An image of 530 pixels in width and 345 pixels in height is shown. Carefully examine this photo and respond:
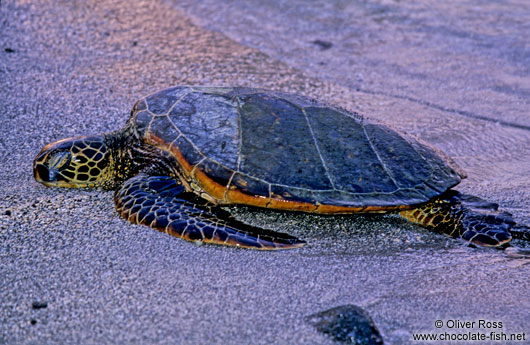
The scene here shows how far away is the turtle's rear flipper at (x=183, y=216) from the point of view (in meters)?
2.62

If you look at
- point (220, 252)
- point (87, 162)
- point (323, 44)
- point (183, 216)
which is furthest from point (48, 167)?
point (323, 44)

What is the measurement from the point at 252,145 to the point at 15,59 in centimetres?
310

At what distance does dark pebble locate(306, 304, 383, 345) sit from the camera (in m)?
2.05

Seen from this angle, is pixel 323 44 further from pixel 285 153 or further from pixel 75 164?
pixel 75 164

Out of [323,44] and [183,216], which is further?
[323,44]

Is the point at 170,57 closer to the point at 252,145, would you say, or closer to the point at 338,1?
the point at 252,145

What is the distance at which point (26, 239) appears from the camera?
2.61 metres

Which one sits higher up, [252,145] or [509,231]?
[252,145]

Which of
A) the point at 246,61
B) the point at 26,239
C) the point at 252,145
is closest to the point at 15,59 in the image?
the point at 246,61

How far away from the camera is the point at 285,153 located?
9.50ft

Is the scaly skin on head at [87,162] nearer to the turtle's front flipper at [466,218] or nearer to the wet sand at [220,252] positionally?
the wet sand at [220,252]

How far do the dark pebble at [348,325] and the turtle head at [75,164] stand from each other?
173 centimetres

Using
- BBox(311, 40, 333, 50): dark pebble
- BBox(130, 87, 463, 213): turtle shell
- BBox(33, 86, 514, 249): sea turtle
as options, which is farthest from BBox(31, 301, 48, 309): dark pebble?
BBox(311, 40, 333, 50): dark pebble

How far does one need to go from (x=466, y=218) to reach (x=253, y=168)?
130 centimetres
